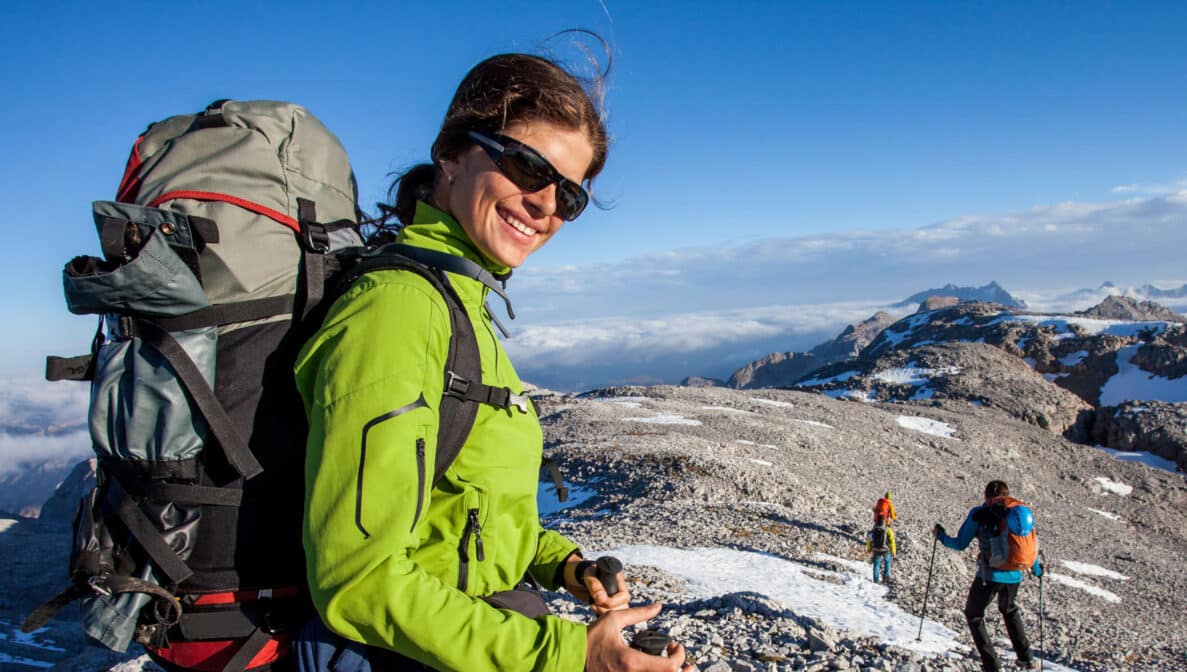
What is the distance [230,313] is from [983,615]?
1228 cm

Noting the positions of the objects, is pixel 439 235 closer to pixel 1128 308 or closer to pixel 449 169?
pixel 449 169

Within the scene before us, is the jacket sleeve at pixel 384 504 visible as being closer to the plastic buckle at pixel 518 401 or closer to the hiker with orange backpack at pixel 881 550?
the plastic buckle at pixel 518 401

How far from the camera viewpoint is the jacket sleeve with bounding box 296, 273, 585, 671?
1954 mm

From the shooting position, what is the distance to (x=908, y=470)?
36625mm

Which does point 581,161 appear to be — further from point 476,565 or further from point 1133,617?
point 1133,617

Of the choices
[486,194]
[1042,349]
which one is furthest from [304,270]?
[1042,349]

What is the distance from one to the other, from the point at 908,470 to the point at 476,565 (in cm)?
3920

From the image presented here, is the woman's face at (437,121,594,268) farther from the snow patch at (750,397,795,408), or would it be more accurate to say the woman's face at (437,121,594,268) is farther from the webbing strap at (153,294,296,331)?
the snow patch at (750,397,795,408)

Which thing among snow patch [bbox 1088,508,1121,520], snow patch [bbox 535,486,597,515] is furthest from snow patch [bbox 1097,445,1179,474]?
snow patch [bbox 535,486,597,515]

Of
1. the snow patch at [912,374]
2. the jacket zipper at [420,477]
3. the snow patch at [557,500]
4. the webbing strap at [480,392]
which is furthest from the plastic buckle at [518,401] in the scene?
the snow patch at [912,374]

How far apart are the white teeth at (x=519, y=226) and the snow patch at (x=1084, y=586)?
2576 centimetres

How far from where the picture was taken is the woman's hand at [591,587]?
2920 mm

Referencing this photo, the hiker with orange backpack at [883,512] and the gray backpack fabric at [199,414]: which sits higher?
the gray backpack fabric at [199,414]

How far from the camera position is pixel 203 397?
92.0 inches
